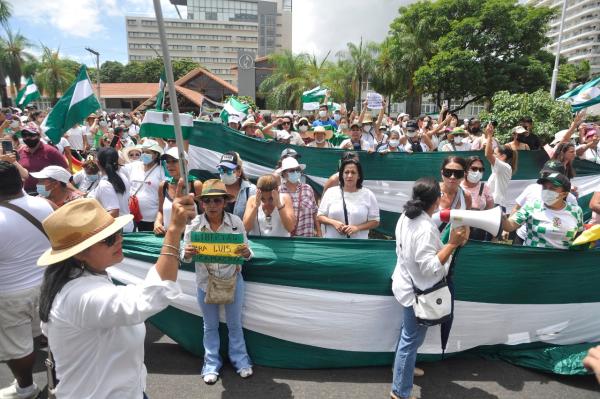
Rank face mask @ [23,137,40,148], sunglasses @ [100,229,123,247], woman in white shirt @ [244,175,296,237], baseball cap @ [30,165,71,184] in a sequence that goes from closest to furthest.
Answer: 1. sunglasses @ [100,229,123,247]
2. woman in white shirt @ [244,175,296,237]
3. baseball cap @ [30,165,71,184]
4. face mask @ [23,137,40,148]

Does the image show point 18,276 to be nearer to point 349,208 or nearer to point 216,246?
point 216,246

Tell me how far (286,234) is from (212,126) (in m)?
3.75

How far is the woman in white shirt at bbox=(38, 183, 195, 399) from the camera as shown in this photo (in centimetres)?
154

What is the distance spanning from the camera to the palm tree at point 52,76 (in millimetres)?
45188

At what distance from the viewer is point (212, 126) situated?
686cm

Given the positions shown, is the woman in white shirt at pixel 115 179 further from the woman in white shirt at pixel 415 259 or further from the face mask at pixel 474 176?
the face mask at pixel 474 176

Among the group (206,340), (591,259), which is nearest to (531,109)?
(591,259)

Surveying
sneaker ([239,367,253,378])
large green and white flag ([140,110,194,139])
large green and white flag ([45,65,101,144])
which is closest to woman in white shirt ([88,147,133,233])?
large green and white flag ([45,65,101,144])

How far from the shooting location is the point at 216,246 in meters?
2.94

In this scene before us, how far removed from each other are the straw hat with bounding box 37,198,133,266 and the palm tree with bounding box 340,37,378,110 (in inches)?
1608

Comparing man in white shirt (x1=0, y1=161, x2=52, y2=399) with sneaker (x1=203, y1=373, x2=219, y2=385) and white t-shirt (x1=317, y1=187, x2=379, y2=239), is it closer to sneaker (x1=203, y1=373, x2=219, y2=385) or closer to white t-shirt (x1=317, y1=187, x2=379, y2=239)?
sneaker (x1=203, y1=373, x2=219, y2=385)

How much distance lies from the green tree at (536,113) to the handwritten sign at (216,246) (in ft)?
22.3

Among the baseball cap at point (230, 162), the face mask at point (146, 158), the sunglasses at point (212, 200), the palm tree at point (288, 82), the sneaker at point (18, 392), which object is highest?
the palm tree at point (288, 82)

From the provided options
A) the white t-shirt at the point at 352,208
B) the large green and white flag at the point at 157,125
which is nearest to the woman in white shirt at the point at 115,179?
the large green and white flag at the point at 157,125
